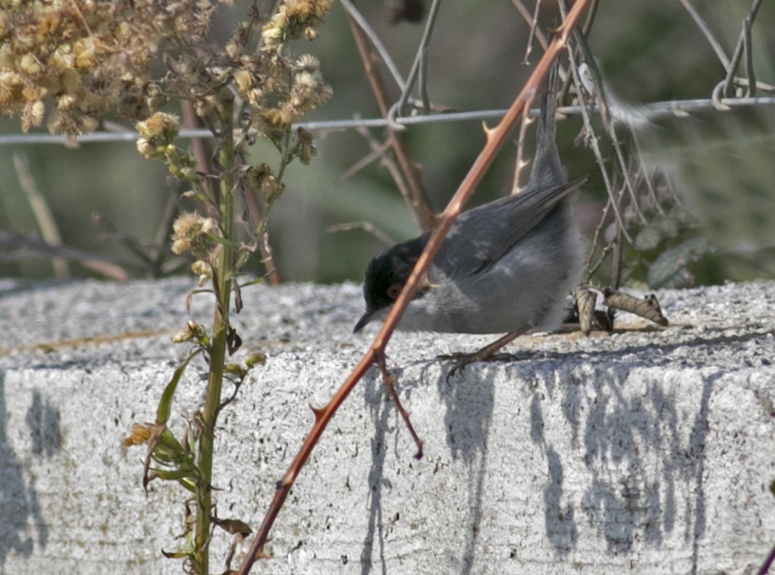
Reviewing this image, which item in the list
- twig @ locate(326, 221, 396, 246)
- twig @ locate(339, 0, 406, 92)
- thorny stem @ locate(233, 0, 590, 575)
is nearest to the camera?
thorny stem @ locate(233, 0, 590, 575)

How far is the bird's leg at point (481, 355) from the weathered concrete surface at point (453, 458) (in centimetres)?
3

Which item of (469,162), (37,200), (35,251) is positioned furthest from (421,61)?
(469,162)

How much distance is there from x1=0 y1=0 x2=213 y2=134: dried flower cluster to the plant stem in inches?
6.8

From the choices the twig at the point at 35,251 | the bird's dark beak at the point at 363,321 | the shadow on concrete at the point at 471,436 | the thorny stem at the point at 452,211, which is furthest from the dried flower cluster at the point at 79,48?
the twig at the point at 35,251

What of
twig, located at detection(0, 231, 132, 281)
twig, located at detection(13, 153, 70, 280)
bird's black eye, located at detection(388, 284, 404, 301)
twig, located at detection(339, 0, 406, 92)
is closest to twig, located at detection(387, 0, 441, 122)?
twig, located at detection(339, 0, 406, 92)

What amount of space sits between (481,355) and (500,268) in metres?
0.45

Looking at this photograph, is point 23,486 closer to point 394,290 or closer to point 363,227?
point 394,290

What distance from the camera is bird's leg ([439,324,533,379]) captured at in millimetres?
1861

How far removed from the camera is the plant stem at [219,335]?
1589 millimetres

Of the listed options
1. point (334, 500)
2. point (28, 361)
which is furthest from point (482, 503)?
point (28, 361)

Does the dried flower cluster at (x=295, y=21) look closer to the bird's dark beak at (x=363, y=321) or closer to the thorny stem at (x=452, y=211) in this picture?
the thorny stem at (x=452, y=211)

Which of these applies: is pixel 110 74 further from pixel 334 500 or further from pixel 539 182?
pixel 539 182

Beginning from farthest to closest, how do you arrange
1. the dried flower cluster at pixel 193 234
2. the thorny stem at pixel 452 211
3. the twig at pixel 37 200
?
the twig at pixel 37 200 < the dried flower cluster at pixel 193 234 < the thorny stem at pixel 452 211

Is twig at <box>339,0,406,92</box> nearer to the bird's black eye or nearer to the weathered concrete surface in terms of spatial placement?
the bird's black eye
